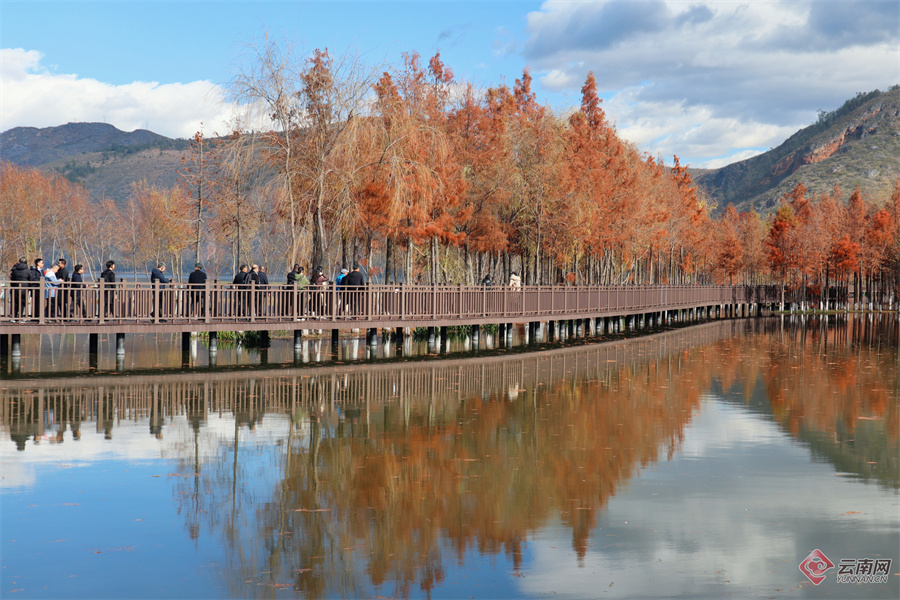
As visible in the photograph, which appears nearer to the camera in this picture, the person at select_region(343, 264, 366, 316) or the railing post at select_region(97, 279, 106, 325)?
the railing post at select_region(97, 279, 106, 325)

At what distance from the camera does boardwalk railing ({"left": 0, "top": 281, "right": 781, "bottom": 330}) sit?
2197 cm

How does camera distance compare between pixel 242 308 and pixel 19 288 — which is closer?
pixel 19 288

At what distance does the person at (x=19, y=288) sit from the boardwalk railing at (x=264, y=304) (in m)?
0.03

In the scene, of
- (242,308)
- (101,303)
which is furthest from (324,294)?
(101,303)

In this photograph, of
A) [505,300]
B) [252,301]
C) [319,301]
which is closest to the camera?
[252,301]

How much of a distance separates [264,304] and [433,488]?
16.3 metres

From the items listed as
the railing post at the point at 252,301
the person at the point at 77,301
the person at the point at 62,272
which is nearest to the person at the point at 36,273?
the person at the point at 62,272

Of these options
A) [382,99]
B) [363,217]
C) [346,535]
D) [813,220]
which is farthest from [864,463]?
[813,220]

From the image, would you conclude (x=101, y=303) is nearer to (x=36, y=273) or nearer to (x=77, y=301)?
(x=77, y=301)
